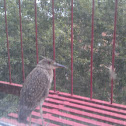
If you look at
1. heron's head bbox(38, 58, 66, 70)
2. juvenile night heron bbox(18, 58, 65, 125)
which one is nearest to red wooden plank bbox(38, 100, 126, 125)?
juvenile night heron bbox(18, 58, 65, 125)

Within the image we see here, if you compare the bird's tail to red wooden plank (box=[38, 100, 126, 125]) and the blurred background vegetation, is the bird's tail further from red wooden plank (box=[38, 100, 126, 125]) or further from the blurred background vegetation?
the blurred background vegetation

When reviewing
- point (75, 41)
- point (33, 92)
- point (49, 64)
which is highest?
point (75, 41)

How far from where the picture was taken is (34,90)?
1.69 metres

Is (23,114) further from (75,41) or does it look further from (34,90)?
(75,41)

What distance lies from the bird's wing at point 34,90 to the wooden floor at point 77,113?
111 millimetres

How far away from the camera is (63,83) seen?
307 centimetres

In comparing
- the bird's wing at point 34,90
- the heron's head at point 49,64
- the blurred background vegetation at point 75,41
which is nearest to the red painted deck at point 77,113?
the bird's wing at point 34,90

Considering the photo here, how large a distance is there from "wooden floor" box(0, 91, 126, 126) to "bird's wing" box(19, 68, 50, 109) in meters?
0.11

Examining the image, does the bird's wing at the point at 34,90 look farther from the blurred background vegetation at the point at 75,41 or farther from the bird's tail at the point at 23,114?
the blurred background vegetation at the point at 75,41

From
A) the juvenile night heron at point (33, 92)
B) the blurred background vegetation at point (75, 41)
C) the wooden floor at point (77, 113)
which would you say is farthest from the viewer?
the blurred background vegetation at point (75, 41)

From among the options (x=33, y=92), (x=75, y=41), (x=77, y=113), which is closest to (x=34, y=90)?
(x=33, y=92)

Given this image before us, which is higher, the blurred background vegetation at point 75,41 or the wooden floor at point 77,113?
the blurred background vegetation at point 75,41

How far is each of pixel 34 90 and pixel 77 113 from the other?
0.45 metres

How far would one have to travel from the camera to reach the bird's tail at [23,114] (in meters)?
1.51
